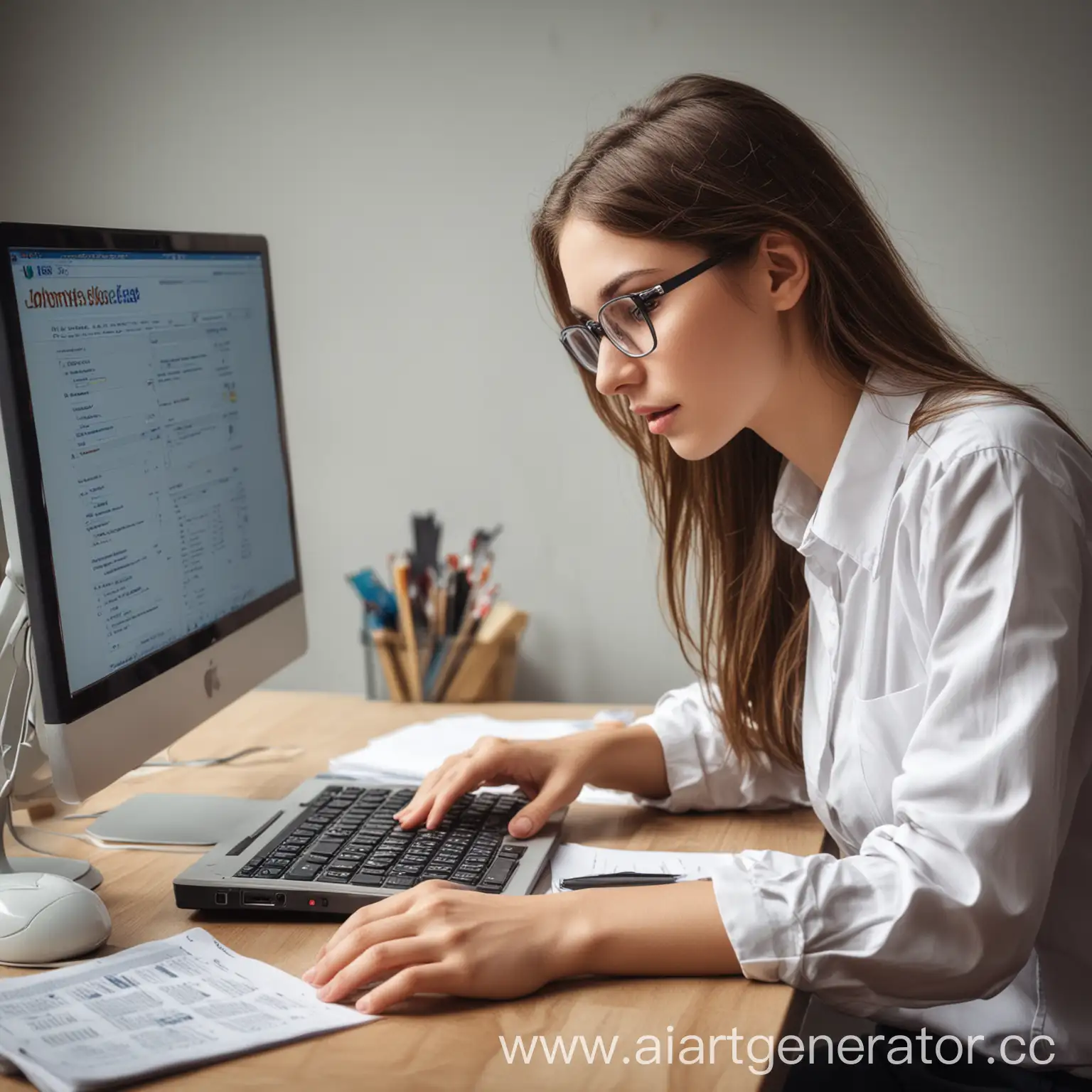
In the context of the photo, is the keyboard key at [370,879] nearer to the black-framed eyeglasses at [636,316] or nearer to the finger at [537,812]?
the finger at [537,812]

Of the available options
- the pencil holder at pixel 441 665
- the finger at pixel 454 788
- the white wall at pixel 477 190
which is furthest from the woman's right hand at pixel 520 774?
the white wall at pixel 477 190

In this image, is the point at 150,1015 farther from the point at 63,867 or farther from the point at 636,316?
the point at 636,316

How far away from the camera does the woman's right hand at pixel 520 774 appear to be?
1.07 metres

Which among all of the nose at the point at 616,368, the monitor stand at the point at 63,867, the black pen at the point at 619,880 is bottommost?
the black pen at the point at 619,880

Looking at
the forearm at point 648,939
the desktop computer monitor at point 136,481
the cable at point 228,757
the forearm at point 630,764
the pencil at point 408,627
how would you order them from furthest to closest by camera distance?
the pencil at point 408,627 < the cable at point 228,757 < the forearm at point 630,764 < the desktop computer monitor at point 136,481 < the forearm at point 648,939

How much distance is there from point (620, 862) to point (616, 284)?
0.48 meters

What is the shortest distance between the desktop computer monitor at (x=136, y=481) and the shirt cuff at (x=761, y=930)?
1.66ft

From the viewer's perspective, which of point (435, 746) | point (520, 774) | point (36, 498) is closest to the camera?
point (36, 498)

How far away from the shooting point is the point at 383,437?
209cm

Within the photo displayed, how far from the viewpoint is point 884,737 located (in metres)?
1.00

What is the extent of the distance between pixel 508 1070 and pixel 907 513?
495 mm

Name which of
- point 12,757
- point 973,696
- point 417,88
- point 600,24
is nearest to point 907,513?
point 973,696

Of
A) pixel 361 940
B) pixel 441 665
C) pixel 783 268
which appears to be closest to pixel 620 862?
pixel 361 940

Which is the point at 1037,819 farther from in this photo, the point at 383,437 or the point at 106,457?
the point at 383,437
